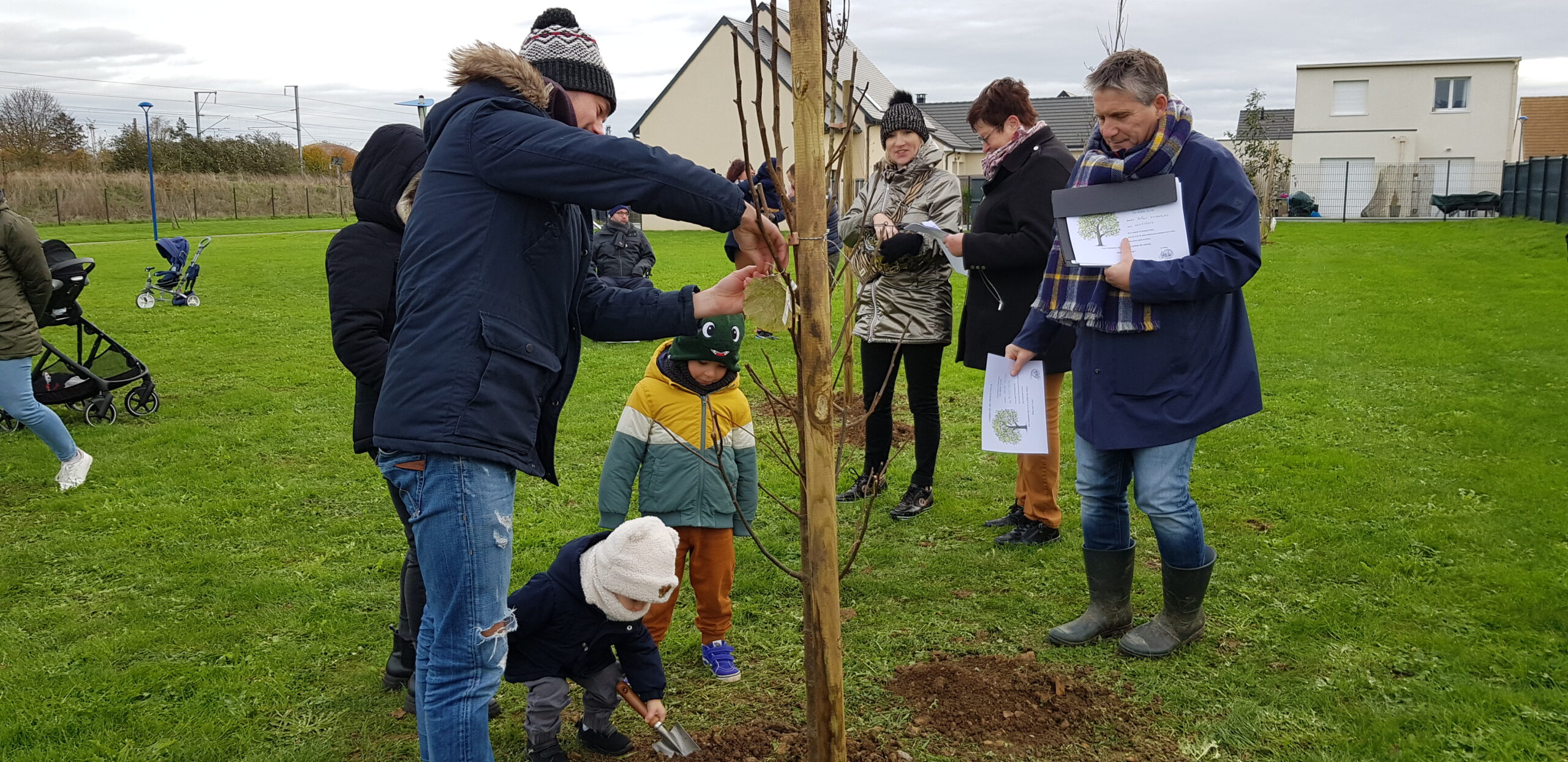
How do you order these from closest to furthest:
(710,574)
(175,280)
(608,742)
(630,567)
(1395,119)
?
(630,567), (608,742), (710,574), (175,280), (1395,119)

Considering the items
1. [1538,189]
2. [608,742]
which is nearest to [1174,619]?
[608,742]

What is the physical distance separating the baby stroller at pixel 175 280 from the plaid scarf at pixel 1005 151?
13.3m

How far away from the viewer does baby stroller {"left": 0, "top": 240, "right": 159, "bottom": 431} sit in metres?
7.54

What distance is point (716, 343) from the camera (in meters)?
3.53

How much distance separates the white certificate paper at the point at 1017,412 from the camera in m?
4.23

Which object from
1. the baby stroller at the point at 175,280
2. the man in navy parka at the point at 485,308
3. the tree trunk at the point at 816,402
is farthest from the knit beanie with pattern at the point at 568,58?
the baby stroller at the point at 175,280

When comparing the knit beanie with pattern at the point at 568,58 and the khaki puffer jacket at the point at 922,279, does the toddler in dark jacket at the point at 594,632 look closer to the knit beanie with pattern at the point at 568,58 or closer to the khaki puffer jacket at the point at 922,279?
the knit beanie with pattern at the point at 568,58

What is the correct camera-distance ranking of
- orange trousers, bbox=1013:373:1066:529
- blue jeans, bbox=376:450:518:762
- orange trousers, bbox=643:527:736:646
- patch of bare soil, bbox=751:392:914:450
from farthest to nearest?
patch of bare soil, bbox=751:392:914:450 < orange trousers, bbox=1013:373:1066:529 < orange trousers, bbox=643:527:736:646 < blue jeans, bbox=376:450:518:762

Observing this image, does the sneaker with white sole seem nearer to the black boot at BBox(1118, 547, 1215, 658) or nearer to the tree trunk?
the tree trunk

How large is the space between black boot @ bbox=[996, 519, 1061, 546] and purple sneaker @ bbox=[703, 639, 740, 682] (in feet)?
5.64

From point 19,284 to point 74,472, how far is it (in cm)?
116

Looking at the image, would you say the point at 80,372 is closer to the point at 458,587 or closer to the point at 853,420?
the point at 853,420

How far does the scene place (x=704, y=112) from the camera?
117 ft

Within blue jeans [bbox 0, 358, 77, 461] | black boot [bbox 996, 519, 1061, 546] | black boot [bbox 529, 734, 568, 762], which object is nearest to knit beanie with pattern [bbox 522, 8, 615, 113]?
black boot [bbox 529, 734, 568, 762]
